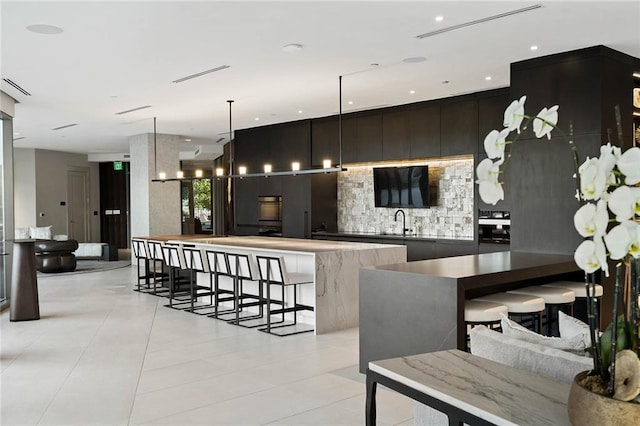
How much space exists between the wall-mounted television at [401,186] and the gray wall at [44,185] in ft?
35.1

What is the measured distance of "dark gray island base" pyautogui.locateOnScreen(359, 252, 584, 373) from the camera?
4031 mm

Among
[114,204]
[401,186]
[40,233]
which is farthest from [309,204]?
[114,204]

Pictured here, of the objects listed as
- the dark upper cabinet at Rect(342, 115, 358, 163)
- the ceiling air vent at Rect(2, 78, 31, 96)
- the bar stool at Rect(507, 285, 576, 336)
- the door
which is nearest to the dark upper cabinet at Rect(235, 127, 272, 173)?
the dark upper cabinet at Rect(342, 115, 358, 163)

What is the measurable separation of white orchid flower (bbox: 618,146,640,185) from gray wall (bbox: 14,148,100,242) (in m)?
16.8

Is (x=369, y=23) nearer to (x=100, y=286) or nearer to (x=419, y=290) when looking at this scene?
(x=419, y=290)

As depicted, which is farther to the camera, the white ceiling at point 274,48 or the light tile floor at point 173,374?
the white ceiling at point 274,48

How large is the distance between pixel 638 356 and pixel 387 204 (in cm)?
828

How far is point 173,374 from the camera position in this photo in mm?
4848

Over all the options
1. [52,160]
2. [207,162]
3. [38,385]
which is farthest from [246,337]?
[207,162]

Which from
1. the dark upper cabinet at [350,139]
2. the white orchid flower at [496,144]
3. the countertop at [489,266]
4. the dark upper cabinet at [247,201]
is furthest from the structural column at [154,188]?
the white orchid flower at [496,144]

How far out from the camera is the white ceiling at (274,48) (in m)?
4.55

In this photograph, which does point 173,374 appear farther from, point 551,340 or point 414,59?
point 414,59

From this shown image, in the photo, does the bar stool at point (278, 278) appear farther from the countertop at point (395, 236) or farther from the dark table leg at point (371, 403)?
the dark table leg at point (371, 403)

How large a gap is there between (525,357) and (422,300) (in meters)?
1.87
